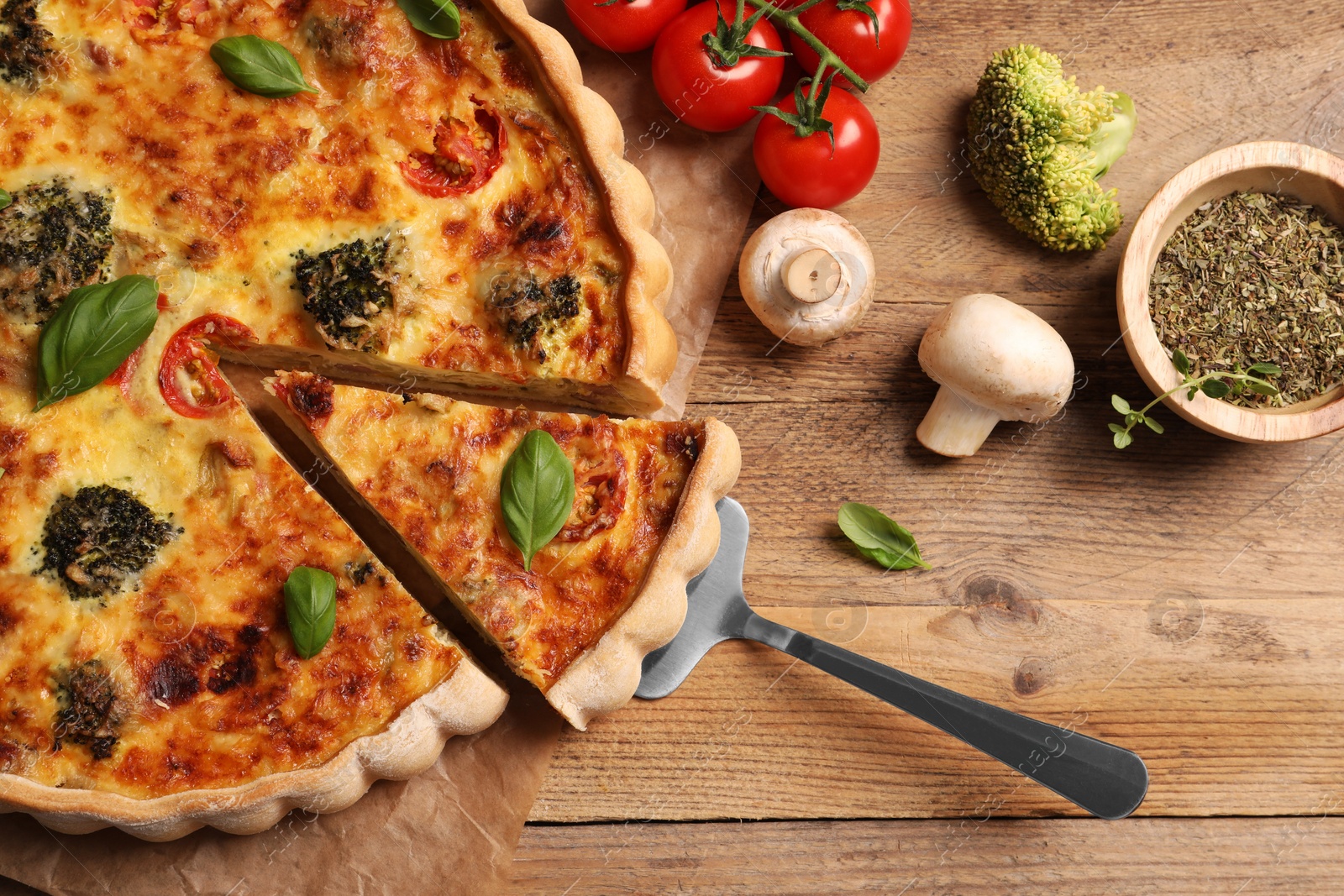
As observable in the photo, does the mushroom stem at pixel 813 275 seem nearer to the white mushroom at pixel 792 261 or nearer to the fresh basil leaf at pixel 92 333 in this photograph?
the white mushroom at pixel 792 261

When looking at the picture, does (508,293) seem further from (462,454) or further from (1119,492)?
(1119,492)

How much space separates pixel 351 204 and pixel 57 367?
1.05 metres

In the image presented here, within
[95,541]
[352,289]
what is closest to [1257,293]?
[352,289]

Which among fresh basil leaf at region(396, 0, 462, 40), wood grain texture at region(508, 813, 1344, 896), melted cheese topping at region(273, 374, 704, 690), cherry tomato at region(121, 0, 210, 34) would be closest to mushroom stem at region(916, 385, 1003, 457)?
melted cheese topping at region(273, 374, 704, 690)

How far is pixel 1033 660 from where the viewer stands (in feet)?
12.6

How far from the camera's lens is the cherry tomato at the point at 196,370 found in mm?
3328

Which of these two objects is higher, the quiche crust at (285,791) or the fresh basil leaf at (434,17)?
the fresh basil leaf at (434,17)

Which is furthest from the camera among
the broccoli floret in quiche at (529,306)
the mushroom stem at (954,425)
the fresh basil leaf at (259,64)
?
the mushroom stem at (954,425)

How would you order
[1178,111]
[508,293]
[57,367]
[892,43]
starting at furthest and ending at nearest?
[1178,111] < [892,43] < [508,293] < [57,367]

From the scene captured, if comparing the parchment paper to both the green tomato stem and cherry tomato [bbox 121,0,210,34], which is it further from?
cherry tomato [bbox 121,0,210,34]

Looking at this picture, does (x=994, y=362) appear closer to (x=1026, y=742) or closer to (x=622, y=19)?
(x=1026, y=742)

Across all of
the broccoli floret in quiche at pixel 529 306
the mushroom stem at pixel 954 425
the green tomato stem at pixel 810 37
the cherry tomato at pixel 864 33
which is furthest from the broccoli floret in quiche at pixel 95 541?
the cherry tomato at pixel 864 33

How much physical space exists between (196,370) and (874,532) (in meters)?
2.50

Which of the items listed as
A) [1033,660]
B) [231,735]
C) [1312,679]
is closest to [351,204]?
[231,735]
